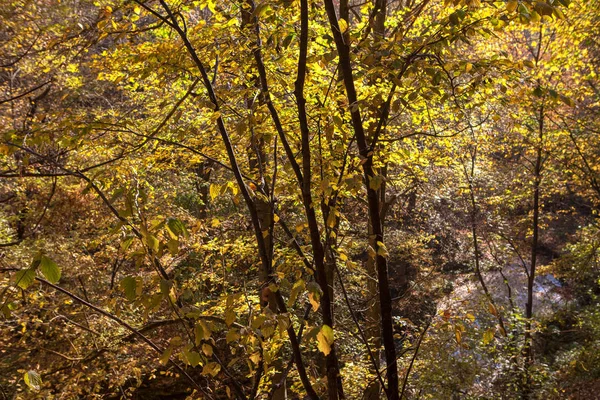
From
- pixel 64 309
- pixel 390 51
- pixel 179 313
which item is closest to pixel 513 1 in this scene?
pixel 390 51

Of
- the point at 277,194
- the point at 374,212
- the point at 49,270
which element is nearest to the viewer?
the point at 49,270

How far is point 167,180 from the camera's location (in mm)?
9664

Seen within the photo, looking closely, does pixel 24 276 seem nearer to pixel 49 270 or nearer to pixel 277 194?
pixel 49 270

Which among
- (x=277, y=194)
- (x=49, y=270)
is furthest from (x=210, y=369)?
(x=277, y=194)

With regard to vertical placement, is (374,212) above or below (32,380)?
above

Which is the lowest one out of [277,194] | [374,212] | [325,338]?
[325,338]

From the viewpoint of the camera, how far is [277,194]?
2.98 m

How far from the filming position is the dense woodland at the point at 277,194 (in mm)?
2064

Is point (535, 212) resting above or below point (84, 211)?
above

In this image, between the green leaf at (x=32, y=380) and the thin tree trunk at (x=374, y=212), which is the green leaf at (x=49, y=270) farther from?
the thin tree trunk at (x=374, y=212)

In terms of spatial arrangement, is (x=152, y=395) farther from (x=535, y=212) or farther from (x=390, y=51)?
(x=390, y=51)

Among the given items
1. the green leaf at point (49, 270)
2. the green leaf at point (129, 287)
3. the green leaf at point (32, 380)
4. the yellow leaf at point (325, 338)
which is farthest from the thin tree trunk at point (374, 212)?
the green leaf at point (32, 380)

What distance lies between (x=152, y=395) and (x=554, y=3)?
32.3 ft

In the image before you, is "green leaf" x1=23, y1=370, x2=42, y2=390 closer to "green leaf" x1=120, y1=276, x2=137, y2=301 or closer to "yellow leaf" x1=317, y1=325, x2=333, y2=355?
"green leaf" x1=120, y1=276, x2=137, y2=301
